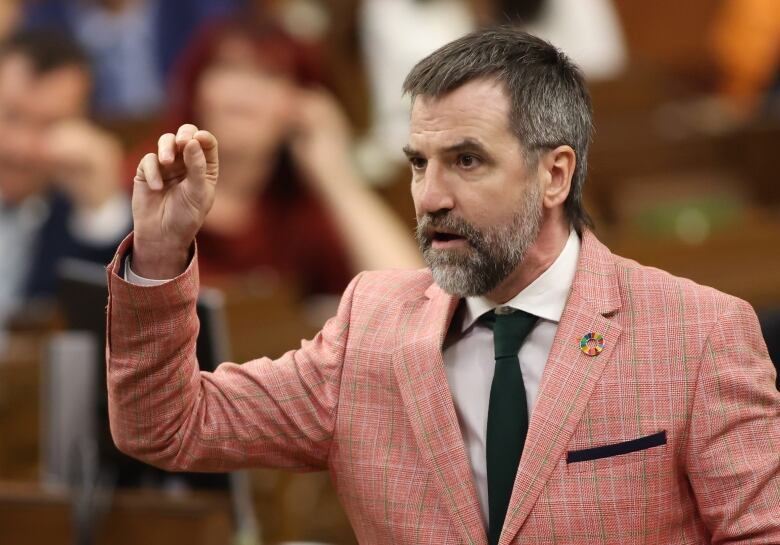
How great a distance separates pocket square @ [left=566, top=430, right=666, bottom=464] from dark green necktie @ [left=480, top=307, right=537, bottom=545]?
0.07m

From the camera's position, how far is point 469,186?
1561mm

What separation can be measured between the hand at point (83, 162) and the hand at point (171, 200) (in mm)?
2492

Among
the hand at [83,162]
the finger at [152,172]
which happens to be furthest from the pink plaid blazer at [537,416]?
the hand at [83,162]

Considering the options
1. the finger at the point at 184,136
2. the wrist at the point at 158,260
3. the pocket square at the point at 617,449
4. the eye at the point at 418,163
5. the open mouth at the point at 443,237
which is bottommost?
the pocket square at the point at 617,449

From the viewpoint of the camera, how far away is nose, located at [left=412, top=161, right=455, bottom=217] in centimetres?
155

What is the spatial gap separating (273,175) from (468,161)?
8.57ft

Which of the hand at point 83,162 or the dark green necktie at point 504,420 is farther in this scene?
the hand at point 83,162

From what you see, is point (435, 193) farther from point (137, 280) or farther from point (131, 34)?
point (131, 34)

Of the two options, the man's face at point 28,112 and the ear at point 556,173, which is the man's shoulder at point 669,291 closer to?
the ear at point 556,173

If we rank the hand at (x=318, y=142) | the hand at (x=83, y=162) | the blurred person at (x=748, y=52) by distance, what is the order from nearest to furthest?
the hand at (x=83, y=162), the hand at (x=318, y=142), the blurred person at (x=748, y=52)

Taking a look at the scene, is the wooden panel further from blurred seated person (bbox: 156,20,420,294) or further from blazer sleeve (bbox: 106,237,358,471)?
blazer sleeve (bbox: 106,237,358,471)

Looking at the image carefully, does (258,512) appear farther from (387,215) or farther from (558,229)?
(558,229)

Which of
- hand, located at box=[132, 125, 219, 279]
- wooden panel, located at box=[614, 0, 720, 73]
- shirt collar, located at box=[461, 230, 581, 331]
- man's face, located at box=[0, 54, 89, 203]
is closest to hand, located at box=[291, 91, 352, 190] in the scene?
man's face, located at box=[0, 54, 89, 203]

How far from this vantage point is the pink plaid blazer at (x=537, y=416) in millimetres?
1525
